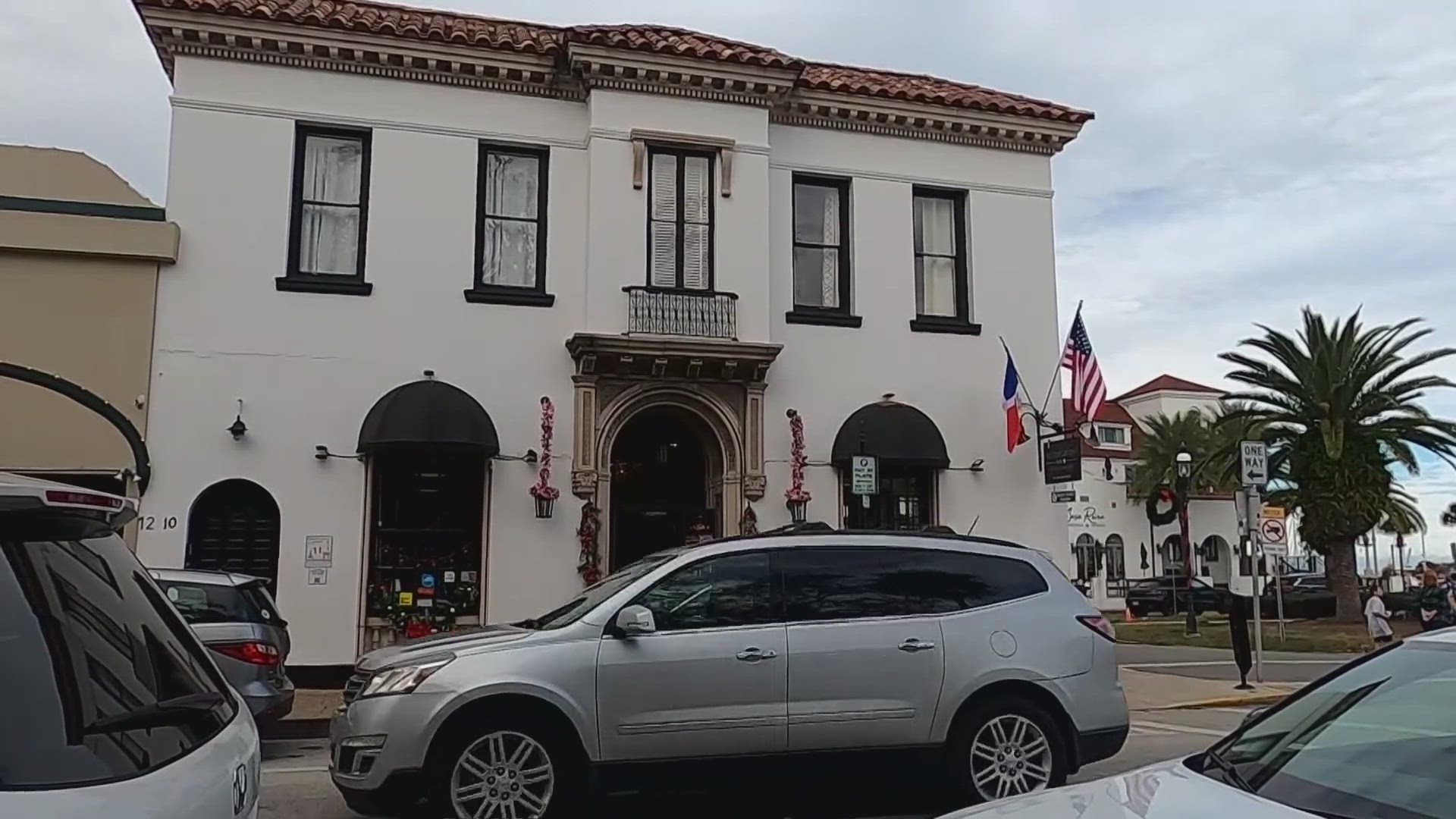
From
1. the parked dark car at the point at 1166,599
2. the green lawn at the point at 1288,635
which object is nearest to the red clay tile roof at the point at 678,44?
the green lawn at the point at 1288,635

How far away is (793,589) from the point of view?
317 inches

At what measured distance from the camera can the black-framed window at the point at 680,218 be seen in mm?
16453

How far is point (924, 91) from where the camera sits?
58.5 ft

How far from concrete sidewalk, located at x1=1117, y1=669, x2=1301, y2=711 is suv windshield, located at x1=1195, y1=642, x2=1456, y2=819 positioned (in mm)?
11211

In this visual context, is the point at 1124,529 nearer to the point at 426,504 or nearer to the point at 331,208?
the point at 426,504

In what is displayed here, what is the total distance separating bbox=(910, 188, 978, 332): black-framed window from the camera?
18.1 m

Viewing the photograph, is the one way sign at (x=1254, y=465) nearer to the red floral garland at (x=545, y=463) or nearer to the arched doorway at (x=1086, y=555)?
the red floral garland at (x=545, y=463)

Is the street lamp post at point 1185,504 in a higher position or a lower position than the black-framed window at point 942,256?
lower

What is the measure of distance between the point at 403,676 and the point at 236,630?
4.52 m

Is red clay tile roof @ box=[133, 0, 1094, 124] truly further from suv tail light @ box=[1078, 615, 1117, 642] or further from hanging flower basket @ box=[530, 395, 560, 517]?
suv tail light @ box=[1078, 615, 1117, 642]

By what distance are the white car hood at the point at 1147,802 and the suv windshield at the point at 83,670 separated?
2.41 meters

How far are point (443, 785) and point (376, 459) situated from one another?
8.79m

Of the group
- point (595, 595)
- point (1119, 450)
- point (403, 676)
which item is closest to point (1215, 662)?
point (595, 595)

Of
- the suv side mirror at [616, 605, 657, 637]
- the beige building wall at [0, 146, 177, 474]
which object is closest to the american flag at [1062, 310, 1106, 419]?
the suv side mirror at [616, 605, 657, 637]
